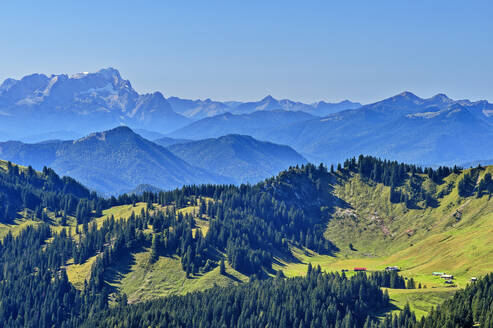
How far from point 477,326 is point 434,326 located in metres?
14.3

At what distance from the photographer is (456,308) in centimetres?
19750

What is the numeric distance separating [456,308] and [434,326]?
1207cm

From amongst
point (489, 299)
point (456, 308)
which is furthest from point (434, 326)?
point (489, 299)

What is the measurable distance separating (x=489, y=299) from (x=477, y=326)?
1540cm

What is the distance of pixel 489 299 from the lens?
197750 mm

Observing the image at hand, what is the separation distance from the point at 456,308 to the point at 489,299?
12.7 meters

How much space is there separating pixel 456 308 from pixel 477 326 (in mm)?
11343

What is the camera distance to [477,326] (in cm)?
18725

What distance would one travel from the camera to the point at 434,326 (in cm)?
19275

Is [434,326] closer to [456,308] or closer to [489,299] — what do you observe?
[456,308]
